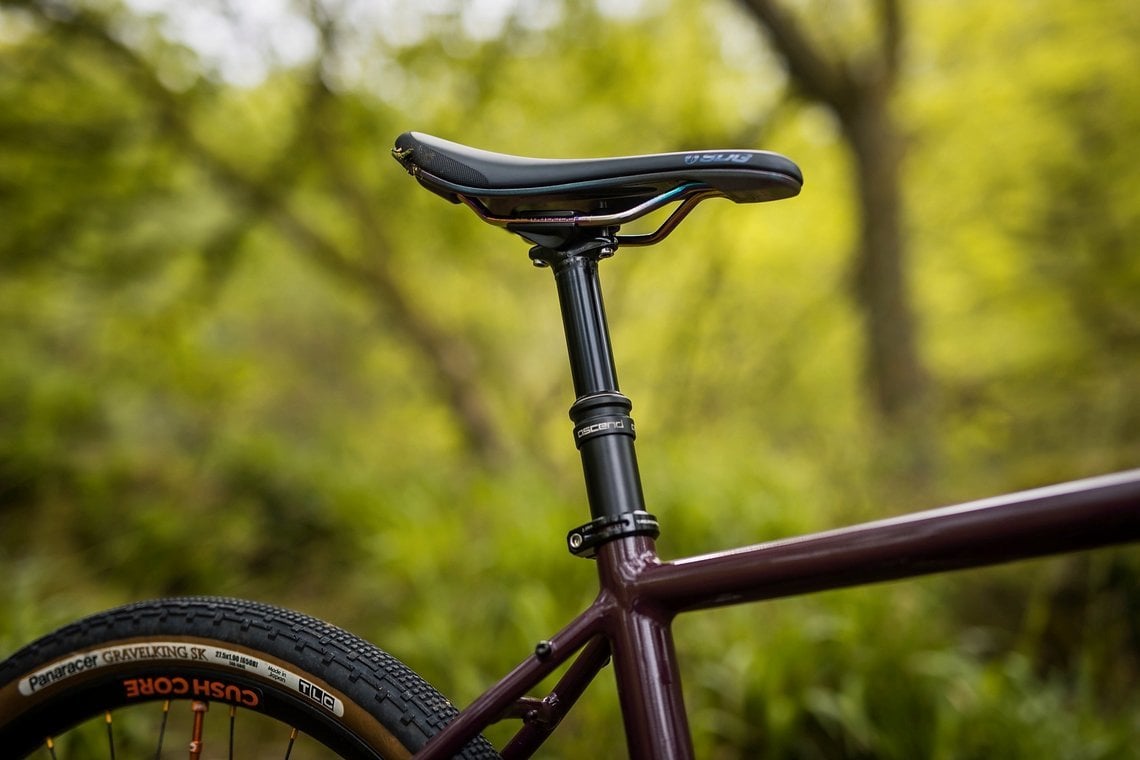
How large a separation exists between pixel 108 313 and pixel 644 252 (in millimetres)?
3584

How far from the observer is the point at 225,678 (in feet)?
2.98

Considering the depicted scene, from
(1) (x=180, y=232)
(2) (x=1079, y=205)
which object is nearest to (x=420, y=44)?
(1) (x=180, y=232)

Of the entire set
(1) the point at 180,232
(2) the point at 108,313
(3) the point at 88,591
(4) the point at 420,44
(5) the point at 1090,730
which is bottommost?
(5) the point at 1090,730

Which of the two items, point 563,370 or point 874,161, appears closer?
point 874,161

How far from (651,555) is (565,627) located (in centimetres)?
12

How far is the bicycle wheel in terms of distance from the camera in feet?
2.83

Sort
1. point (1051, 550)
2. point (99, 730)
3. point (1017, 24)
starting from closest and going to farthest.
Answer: point (1051, 550)
point (99, 730)
point (1017, 24)

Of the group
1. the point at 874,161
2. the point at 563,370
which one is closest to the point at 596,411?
the point at 874,161

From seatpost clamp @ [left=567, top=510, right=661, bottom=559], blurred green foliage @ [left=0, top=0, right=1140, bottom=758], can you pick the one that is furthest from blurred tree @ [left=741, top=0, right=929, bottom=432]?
seatpost clamp @ [left=567, top=510, right=661, bottom=559]

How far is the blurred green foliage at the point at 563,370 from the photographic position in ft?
8.54

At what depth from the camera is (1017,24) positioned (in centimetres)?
528

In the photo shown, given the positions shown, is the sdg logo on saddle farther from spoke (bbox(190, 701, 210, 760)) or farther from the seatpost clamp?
spoke (bbox(190, 701, 210, 760))

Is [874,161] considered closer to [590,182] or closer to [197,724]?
[590,182]

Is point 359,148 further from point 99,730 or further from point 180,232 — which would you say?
point 99,730
